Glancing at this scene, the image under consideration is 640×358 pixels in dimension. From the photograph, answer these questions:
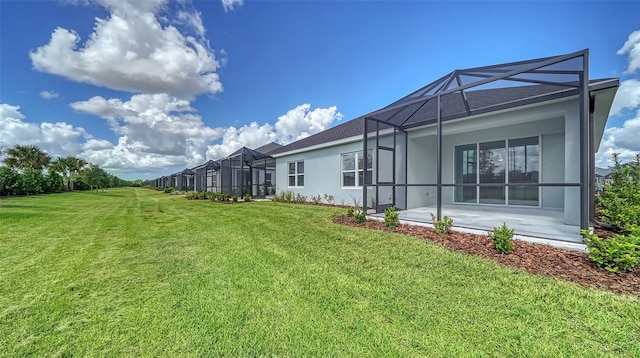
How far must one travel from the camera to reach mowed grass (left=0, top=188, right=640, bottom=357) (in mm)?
2070

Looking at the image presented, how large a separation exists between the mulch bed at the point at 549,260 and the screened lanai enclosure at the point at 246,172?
13505 mm

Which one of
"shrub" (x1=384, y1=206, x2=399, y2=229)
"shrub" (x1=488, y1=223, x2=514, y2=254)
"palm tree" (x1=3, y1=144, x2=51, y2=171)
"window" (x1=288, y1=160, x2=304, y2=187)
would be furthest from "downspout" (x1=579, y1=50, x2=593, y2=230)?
"palm tree" (x1=3, y1=144, x2=51, y2=171)

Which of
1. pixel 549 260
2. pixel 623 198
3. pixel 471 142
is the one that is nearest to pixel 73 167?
pixel 471 142

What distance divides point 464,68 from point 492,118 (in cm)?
229

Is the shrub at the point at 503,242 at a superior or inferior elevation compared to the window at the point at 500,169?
inferior

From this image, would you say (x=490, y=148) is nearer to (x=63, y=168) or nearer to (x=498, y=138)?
(x=498, y=138)

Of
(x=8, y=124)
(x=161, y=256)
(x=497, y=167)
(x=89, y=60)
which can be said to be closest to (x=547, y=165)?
(x=497, y=167)

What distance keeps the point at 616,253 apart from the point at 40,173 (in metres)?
42.1

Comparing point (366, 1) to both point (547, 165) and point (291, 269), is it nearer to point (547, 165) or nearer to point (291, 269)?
point (547, 165)

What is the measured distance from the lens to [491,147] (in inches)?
355

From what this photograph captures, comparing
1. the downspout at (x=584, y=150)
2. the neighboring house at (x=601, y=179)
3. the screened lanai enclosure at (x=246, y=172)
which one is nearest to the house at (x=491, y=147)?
the downspout at (x=584, y=150)

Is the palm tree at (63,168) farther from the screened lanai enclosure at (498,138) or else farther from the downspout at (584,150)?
Answer: the downspout at (584,150)

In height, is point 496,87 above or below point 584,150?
above

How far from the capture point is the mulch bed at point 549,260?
298 cm
